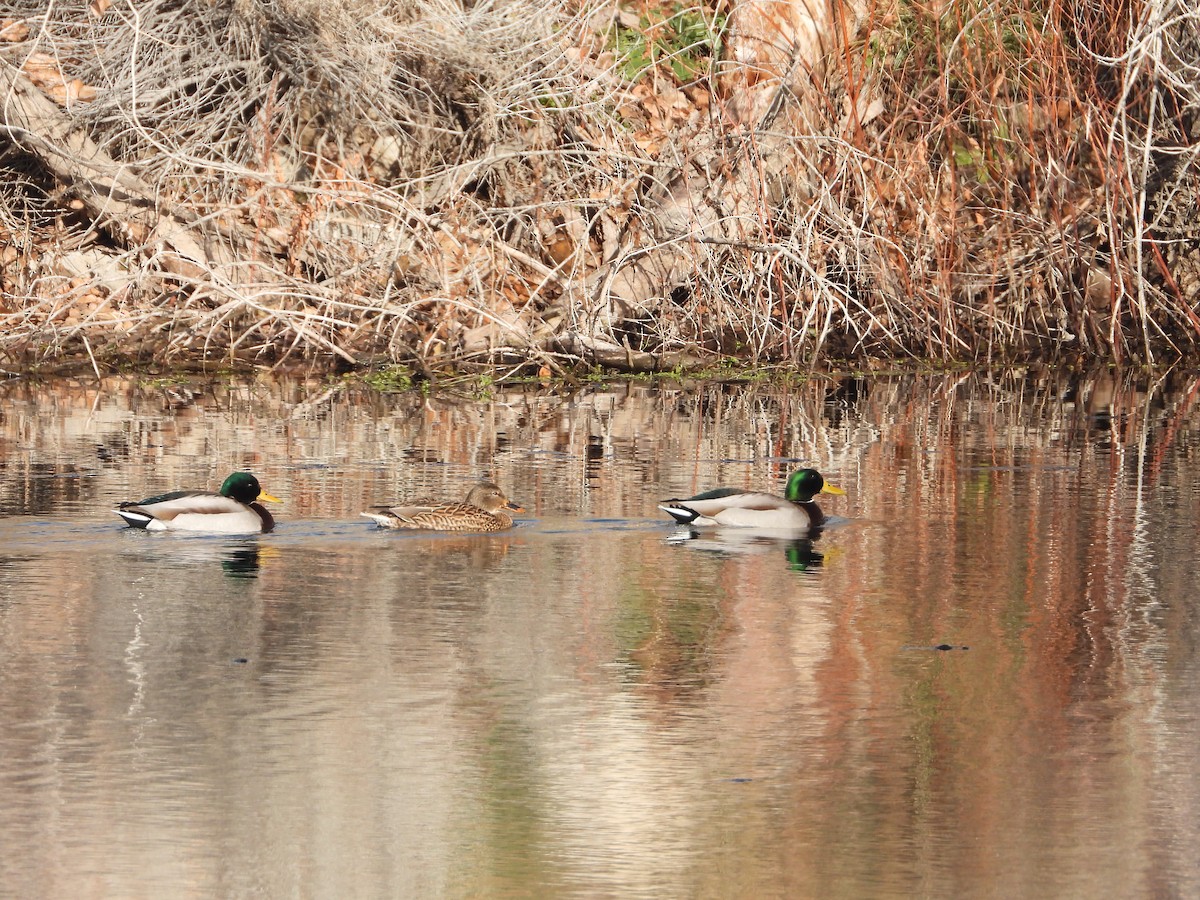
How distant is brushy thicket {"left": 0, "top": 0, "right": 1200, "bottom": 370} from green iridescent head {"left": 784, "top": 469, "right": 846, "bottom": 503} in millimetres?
8297

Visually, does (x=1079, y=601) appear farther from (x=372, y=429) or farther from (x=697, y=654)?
(x=372, y=429)

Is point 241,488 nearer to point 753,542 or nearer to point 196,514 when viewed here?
point 196,514

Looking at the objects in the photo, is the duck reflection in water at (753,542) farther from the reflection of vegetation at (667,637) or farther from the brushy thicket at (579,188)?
the brushy thicket at (579,188)

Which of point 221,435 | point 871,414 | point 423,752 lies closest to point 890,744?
point 423,752

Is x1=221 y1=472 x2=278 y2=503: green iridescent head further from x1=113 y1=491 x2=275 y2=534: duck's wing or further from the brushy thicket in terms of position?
the brushy thicket

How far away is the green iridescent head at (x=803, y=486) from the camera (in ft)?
39.6

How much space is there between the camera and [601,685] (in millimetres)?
7941

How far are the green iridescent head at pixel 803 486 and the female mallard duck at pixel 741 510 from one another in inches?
4.7

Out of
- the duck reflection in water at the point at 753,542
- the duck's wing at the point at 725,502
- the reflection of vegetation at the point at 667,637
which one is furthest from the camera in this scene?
the duck's wing at the point at 725,502

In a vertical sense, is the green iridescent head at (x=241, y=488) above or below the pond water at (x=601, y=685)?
above

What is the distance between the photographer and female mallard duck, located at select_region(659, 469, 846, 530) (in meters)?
11.8

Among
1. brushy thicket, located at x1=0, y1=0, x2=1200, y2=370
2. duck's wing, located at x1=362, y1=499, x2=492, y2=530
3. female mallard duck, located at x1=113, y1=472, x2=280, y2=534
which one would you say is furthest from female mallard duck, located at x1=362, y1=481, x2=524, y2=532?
brushy thicket, located at x1=0, y1=0, x2=1200, y2=370

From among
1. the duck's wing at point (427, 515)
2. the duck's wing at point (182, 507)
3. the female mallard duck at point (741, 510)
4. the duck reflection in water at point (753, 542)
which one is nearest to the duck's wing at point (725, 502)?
the female mallard duck at point (741, 510)

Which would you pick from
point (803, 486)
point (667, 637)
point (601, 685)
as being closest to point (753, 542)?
point (803, 486)
